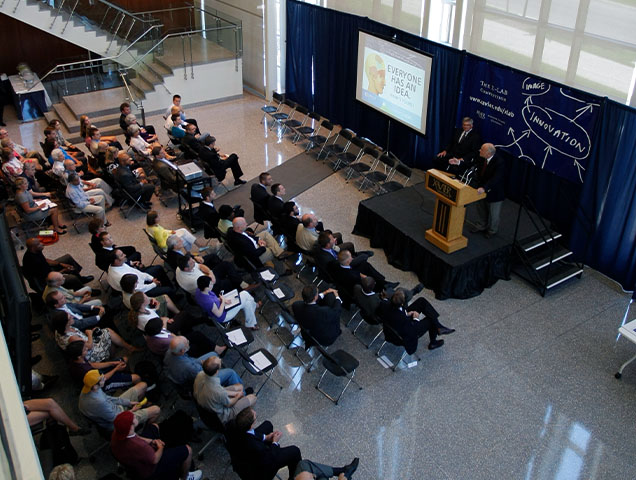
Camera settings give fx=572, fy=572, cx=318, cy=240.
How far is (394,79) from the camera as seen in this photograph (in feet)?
36.0

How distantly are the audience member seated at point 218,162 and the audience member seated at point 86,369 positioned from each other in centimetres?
513

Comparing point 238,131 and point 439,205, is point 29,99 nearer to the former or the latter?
point 238,131

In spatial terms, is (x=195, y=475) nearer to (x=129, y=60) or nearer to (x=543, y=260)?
(x=543, y=260)

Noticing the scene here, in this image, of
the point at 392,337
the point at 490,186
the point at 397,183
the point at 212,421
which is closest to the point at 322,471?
the point at 212,421

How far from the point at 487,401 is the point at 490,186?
3137 millimetres

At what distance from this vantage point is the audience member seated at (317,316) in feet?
21.6

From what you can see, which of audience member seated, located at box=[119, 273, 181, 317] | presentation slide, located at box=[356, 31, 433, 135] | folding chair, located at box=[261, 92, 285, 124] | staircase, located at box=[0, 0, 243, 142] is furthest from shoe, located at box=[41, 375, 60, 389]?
staircase, located at box=[0, 0, 243, 142]

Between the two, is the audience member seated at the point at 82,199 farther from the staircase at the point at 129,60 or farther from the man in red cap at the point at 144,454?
the man in red cap at the point at 144,454

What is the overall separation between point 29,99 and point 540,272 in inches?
497

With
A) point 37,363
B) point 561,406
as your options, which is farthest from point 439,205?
point 37,363

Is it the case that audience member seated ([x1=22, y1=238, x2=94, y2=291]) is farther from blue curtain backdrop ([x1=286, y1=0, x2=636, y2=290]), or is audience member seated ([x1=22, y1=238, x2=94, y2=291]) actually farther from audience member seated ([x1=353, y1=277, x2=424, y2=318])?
blue curtain backdrop ([x1=286, y1=0, x2=636, y2=290])

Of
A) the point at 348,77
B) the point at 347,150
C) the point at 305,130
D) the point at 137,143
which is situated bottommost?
the point at 347,150

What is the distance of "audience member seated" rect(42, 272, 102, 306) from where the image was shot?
682cm

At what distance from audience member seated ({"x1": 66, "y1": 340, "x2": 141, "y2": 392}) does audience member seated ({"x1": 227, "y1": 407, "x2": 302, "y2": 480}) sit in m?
1.64
